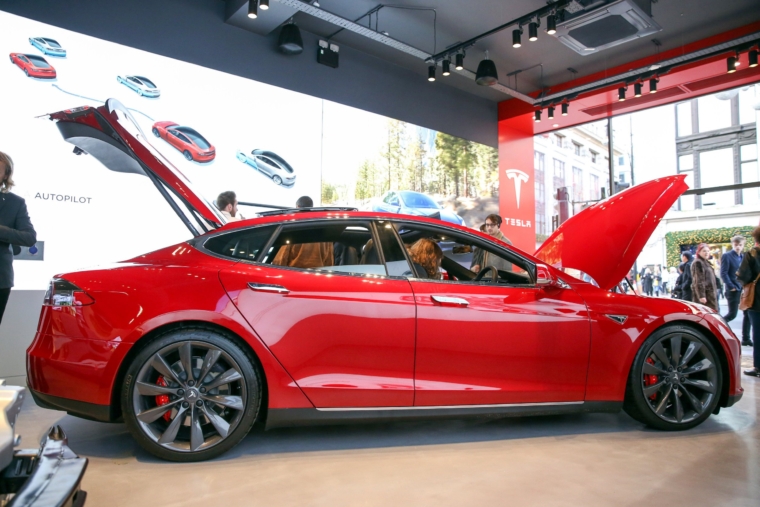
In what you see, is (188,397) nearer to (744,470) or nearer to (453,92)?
(744,470)

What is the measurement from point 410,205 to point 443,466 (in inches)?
218

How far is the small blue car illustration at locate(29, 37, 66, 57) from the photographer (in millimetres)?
4574

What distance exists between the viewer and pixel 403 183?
24.9ft

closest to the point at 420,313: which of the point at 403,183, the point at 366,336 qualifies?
the point at 366,336

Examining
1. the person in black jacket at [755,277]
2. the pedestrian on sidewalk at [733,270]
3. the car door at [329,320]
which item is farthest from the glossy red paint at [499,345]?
the pedestrian on sidewalk at [733,270]

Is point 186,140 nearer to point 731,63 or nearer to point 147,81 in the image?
point 147,81

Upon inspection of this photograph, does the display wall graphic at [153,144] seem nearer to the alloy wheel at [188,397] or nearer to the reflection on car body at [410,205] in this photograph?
the reflection on car body at [410,205]

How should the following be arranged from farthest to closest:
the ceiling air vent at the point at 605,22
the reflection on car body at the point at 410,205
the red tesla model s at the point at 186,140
Answer: 1. the reflection on car body at the point at 410,205
2. the ceiling air vent at the point at 605,22
3. the red tesla model s at the point at 186,140

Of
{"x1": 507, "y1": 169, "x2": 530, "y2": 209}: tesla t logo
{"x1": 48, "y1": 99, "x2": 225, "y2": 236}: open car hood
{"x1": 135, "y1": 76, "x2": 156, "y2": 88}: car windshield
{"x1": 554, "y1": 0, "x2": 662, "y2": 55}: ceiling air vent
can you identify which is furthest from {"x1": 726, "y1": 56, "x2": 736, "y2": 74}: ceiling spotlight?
{"x1": 135, "y1": 76, "x2": 156, "y2": 88}: car windshield

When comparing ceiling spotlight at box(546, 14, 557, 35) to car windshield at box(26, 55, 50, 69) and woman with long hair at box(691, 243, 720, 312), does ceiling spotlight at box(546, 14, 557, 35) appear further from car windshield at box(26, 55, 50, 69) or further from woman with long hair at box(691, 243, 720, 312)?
car windshield at box(26, 55, 50, 69)

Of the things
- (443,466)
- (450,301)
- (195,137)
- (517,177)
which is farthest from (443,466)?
(517,177)

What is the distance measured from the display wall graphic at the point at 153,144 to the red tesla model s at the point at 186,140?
10 millimetres

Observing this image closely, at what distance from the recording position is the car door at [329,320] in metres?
2.41

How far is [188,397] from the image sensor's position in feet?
7.57
